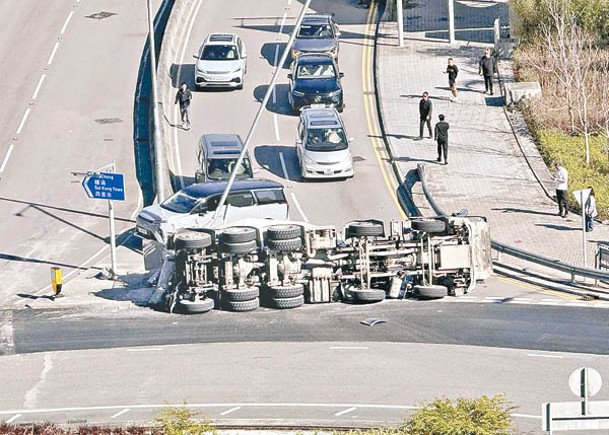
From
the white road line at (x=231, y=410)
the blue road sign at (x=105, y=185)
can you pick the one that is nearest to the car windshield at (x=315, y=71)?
the blue road sign at (x=105, y=185)

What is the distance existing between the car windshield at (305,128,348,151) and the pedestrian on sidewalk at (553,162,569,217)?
658 cm

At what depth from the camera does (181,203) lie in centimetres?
3419

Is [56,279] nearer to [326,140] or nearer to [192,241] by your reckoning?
[192,241]

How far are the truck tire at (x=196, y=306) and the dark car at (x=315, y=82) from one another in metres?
16.1

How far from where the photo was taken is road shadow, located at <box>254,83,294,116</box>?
45719 mm

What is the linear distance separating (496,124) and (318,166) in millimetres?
6926

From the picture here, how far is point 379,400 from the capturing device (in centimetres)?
2438

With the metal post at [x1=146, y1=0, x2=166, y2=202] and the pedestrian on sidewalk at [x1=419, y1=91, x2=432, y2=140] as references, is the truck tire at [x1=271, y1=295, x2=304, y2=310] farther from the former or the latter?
the pedestrian on sidewalk at [x1=419, y1=91, x2=432, y2=140]

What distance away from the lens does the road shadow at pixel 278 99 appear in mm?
45719

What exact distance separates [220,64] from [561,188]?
14753mm

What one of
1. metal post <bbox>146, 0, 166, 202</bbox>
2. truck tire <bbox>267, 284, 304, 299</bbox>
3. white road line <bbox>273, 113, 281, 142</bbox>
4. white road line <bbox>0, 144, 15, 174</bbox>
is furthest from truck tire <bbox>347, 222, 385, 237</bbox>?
white road line <bbox>0, 144, 15, 174</bbox>

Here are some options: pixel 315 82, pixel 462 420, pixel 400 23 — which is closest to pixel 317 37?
pixel 400 23

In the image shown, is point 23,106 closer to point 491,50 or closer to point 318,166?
point 318,166

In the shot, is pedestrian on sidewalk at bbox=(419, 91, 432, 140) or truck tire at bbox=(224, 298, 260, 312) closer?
truck tire at bbox=(224, 298, 260, 312)
